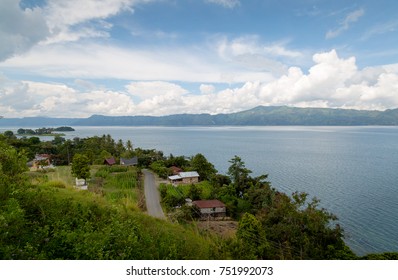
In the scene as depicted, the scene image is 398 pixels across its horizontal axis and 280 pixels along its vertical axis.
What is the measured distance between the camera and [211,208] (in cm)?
1536

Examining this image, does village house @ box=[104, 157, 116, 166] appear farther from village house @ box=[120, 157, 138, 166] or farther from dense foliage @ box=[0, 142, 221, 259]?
dense foliage @ box=[0, 142, 221, 259]

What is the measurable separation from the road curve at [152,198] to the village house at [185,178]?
1722 mm

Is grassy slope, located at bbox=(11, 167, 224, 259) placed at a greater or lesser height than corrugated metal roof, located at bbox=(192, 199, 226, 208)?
greater

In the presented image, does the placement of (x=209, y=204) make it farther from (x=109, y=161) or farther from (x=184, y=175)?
(x=109, y=161)

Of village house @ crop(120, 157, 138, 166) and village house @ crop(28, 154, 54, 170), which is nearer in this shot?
village house @ crop(28, 154, 54, 170)

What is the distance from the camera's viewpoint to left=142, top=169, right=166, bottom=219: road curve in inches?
534

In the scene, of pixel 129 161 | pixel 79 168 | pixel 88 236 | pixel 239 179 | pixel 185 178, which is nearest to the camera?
pixel 88 236

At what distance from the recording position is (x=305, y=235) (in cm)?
891

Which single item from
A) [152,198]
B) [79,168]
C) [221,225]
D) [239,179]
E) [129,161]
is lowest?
[221,225]

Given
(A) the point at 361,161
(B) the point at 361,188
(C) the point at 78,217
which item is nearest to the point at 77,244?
(C) the point at 78,217

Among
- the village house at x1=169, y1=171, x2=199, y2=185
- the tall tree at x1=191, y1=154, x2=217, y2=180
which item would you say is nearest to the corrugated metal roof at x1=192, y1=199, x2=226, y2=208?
the village house at x1=169, y1=171, x2=199, y2=185

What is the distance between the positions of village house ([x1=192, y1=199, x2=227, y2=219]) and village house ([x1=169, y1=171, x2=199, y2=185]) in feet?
18.2

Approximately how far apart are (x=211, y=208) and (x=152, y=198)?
13.1 feet

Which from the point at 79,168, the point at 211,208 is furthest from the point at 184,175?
the point at 79,168
